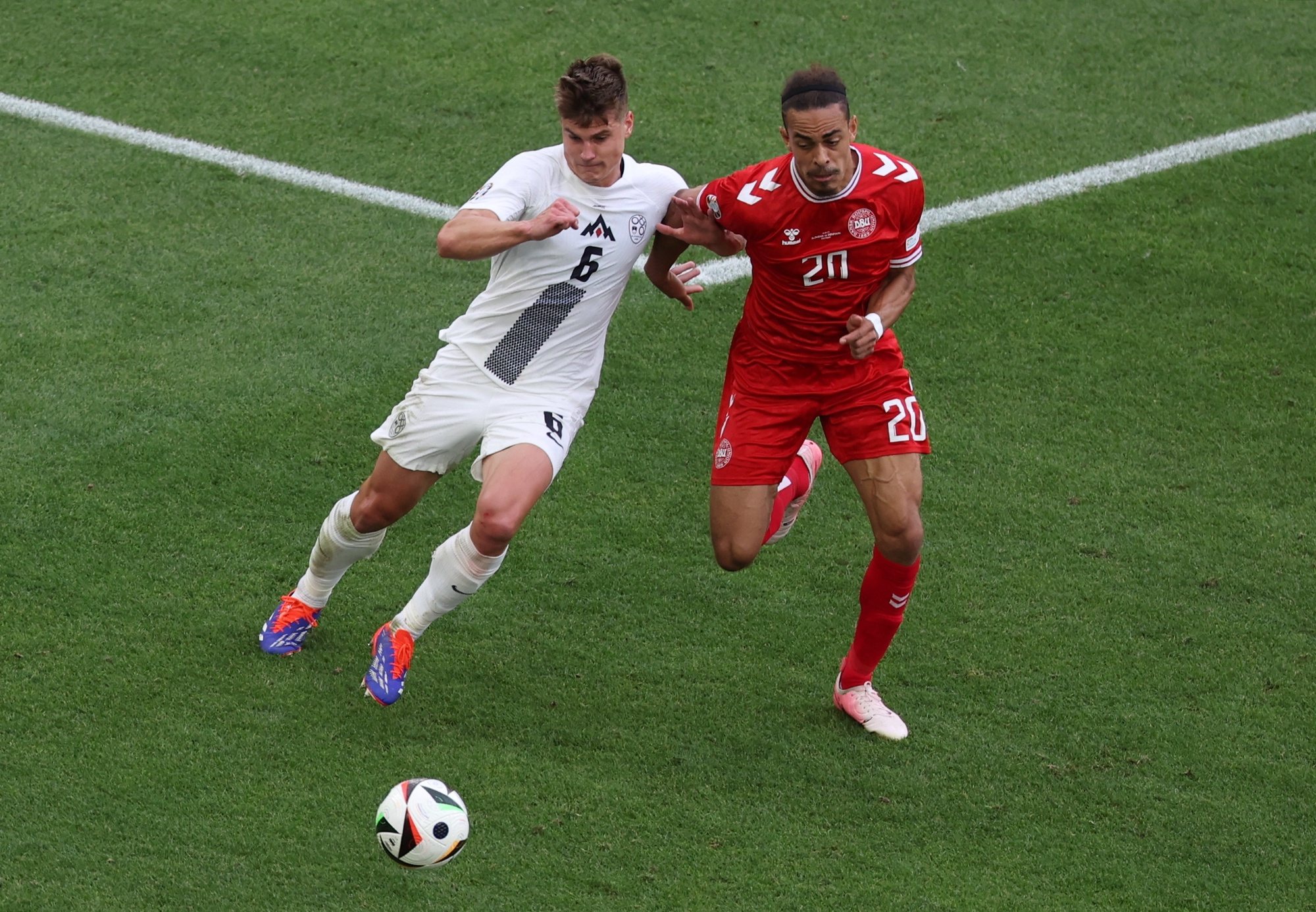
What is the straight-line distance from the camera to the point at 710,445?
7.04 metres

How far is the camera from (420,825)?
448 cm

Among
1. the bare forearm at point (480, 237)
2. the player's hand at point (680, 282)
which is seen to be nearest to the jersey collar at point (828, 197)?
the player's hand at point (680, 282)

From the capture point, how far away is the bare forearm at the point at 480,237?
5.01 metres

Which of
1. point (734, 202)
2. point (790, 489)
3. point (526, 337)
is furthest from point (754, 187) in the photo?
point (790, 489)

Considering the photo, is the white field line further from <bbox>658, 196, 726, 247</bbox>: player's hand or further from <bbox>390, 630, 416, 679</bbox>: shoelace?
<bbox>390, 630, 416, 679</bbox>: shoelace

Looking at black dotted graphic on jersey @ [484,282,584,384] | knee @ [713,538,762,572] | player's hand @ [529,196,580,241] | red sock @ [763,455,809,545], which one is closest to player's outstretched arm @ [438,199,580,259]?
player's hand @ [529,196,580,241]

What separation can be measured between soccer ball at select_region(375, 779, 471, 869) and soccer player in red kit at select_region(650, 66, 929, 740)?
1527 mm

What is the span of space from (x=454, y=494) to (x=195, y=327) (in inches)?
73.4

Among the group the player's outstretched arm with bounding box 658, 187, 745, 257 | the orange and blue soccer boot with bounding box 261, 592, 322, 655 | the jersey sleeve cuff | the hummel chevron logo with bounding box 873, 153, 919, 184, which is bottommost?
the orange and blue soccer boot with bounding box 261, 592, 322, 655

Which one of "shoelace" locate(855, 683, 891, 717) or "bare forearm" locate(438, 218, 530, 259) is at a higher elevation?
"bare forearm" locate(438, 218, 530, 259)

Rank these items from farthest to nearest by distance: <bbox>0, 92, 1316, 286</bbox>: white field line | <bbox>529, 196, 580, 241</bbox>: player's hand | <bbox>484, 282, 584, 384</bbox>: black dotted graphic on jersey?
<bbox>0, 92, 1316, 286</bbox>: white field line → <bbox>484, 282, 584, 384</bbox>: black dotted graphic on jersey → <bbox>529, 196, 580, 241</bbox>: player's hand

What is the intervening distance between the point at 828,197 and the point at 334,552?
2.20m

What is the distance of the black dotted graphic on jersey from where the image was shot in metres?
5.42

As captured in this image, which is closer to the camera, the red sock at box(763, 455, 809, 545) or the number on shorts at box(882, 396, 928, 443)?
the number on shorts at box(882, 396, 928, 443)
